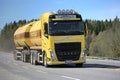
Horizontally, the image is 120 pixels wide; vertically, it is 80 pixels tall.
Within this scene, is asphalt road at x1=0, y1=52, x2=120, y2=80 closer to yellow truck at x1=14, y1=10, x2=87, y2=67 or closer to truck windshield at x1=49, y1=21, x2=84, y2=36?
yellow truck at x1=14, y1=10, x2=87, y2=67

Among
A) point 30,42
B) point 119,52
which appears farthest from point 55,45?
point 119,52

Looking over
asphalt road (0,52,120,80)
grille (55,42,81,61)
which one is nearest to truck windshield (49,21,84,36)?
grille (55,42,81,61)

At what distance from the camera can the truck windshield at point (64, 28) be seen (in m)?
30.0

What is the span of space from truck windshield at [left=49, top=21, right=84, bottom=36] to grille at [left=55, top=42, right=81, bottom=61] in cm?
81

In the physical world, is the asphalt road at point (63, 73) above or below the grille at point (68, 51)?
below

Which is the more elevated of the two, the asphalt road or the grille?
the grille

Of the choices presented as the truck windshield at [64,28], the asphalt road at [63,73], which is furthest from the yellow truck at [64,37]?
the asphalt road at [63,73]

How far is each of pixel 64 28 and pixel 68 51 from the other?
1696 mm

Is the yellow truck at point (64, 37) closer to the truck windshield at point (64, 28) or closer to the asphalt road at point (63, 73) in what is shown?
the truck windshield at point (64, 28)

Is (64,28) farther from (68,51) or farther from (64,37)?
(68,51)

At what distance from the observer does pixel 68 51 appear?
98.7 ft

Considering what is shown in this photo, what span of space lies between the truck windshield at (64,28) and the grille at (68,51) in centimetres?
81

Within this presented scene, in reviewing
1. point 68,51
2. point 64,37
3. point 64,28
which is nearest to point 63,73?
point 68,51

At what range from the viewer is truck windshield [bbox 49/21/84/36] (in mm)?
29994
